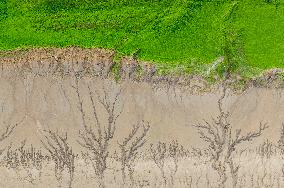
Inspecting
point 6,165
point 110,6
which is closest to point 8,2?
point 110,6

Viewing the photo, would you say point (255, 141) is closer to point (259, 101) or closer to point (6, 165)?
point (259, 101)

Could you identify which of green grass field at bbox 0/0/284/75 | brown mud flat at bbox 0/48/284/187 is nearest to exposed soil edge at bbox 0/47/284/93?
brown mud flat at bbox 0/48/284/187

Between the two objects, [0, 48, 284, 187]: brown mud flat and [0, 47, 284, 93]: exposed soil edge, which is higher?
[0, 47, 284, 93]: exposed soil edge

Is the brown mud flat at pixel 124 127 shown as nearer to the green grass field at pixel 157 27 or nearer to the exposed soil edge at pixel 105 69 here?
the exposed soil edge at pixel 105 69

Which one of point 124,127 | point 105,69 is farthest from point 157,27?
point 124,127

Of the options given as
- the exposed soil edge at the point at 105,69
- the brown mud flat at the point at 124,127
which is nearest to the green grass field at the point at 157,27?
the exposed soil edge at the point at 105,69

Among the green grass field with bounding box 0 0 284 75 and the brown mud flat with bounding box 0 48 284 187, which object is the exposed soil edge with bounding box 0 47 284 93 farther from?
the green grass field with bounding box 0 0 284 75

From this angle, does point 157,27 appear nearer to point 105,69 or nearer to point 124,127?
point 105,69
